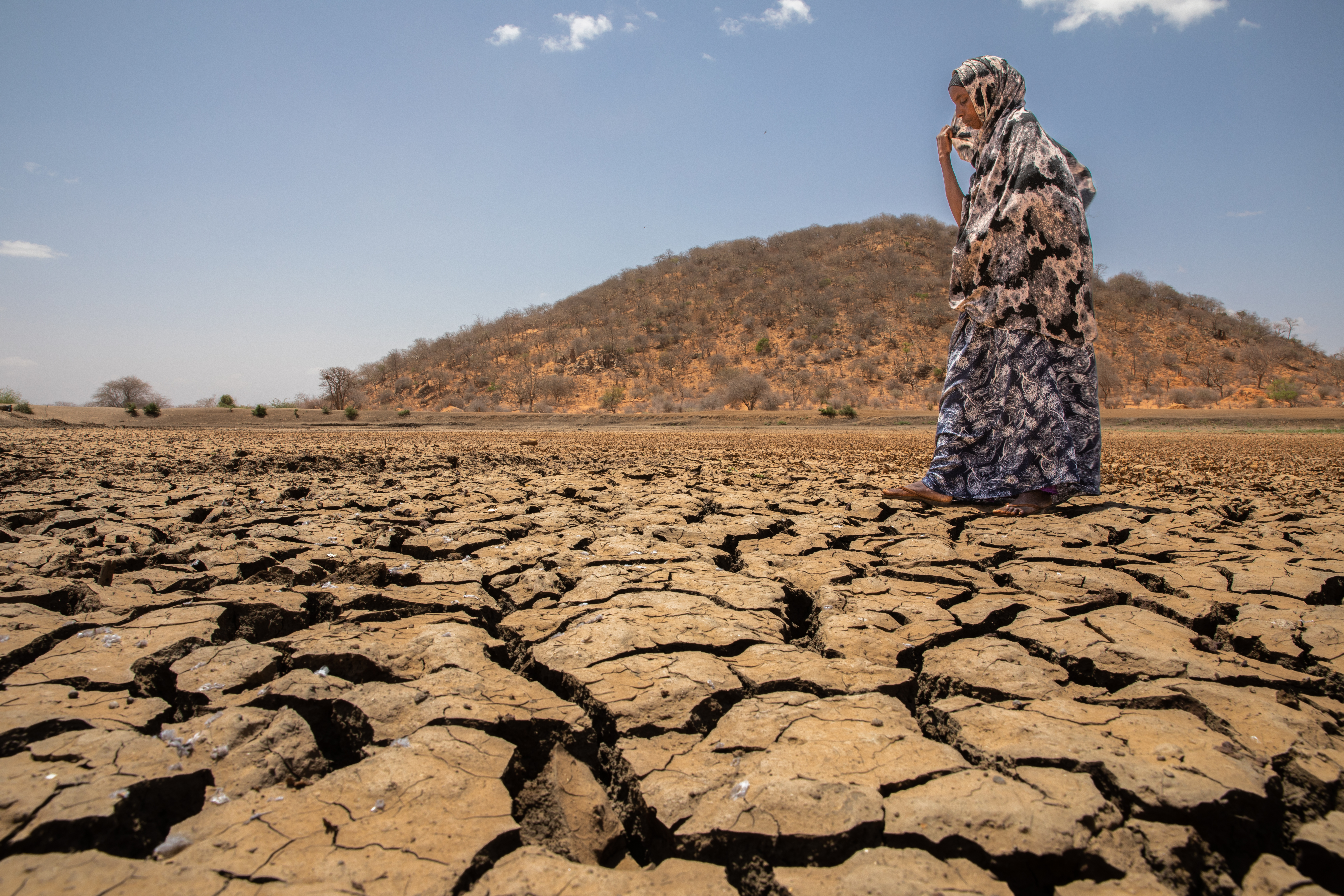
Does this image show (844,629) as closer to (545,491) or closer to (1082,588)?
(1082,588)

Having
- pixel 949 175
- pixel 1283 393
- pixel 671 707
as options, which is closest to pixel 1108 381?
pixel 1283 393

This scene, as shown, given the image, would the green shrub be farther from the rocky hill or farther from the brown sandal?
the brown sandal

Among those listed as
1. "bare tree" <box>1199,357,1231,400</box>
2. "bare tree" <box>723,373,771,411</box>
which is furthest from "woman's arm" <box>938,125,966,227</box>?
"bare tree" <box>1199,357,1231,400</box>

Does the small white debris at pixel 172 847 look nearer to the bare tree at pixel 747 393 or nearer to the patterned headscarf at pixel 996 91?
the patterned headscarf at pixel 996 91

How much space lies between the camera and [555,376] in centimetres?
2667

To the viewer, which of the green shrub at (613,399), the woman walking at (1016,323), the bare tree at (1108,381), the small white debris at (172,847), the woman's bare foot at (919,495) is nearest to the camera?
the small white debris at (172,847)

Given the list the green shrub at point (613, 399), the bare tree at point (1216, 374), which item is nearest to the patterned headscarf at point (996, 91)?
the green shrub at point (613, 399)

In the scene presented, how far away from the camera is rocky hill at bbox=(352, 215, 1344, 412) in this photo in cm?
2322

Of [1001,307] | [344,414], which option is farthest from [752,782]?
[344,414]

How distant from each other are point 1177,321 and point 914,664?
36919mm

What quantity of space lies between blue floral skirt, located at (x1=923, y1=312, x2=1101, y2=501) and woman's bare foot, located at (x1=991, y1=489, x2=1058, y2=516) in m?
0.03

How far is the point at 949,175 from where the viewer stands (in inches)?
142

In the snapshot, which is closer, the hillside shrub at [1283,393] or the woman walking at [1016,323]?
the woman walking at [1016,323]

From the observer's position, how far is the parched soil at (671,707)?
899 millimetres
